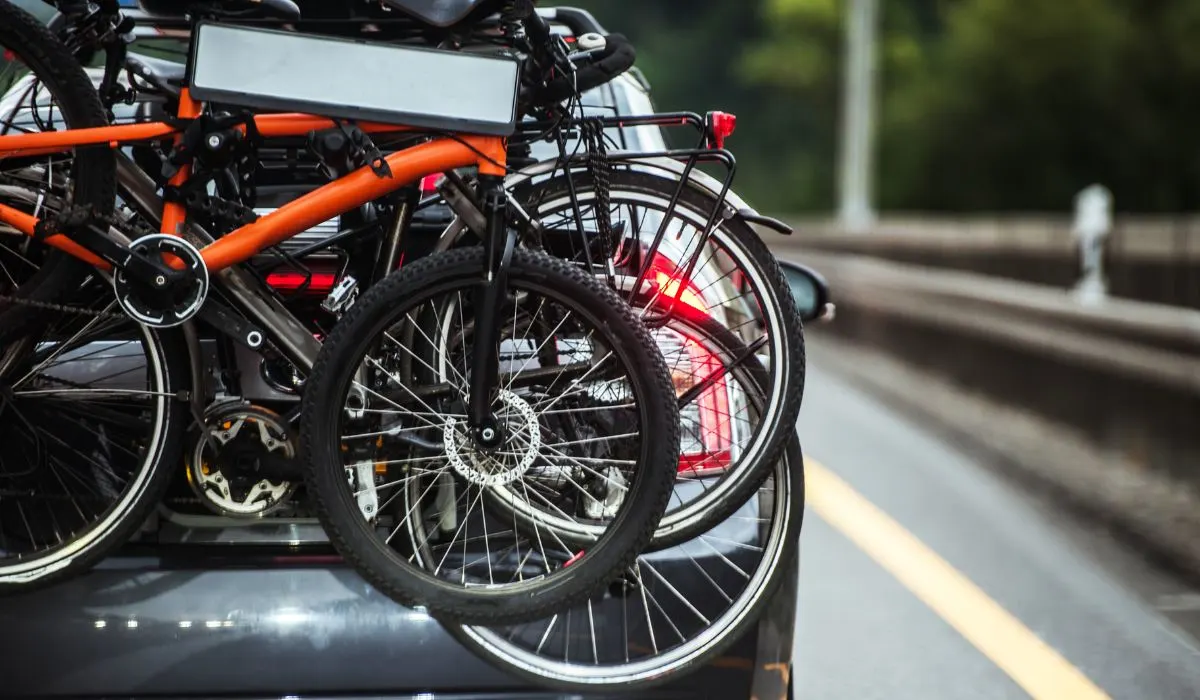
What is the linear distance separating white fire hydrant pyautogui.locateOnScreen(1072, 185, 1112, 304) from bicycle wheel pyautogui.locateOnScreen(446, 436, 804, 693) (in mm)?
6475

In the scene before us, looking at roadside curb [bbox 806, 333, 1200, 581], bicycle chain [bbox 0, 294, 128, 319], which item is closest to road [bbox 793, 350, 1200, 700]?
roadside curb [bbox 806, 333, 1200, 581]

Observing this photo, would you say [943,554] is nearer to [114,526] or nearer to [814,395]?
Result: [114,526]

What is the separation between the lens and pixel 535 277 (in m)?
3.23

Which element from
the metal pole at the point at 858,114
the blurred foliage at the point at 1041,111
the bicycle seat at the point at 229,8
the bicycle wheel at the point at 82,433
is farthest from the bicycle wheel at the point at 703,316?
the blurred foliage at the point at 1041,111

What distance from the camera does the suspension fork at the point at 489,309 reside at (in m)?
3.20

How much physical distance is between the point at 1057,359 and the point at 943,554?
2.94 meters

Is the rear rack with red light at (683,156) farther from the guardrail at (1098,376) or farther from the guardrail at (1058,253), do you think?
the guardrail at (1058,253)

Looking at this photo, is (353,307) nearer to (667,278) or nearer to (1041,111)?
(667,278)

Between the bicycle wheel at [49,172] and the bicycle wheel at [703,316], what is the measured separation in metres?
0.66

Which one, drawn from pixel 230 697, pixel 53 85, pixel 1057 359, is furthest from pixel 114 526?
pixel 1057 359

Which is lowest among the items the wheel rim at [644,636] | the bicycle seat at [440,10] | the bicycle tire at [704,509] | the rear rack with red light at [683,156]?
the wheel rim at [644,636]

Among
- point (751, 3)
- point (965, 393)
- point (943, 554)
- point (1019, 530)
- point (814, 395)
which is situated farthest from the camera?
point (751, 3)

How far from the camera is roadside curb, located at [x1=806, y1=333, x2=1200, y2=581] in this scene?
7434 mm

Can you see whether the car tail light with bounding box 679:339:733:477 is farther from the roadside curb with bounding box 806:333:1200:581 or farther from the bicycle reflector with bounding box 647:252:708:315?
the roadside curb with bounding box 806:333:1200:581
